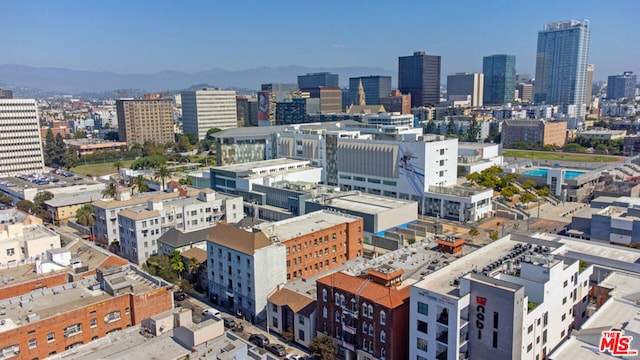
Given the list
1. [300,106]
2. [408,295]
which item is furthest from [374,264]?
[300,106]

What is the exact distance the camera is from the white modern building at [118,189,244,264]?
56.0m

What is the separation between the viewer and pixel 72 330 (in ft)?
101

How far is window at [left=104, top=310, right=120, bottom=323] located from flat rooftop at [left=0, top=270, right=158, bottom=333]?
1198 millimetres

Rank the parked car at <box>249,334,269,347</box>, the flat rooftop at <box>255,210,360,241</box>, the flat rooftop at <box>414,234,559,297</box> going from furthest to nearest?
the flat rooftop at <box>255,210,360,241</box> < the parked car at <box>249,334,269,347</box> < the flat rooftop at <box>414,234,559,297</box>

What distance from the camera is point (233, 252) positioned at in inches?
1690

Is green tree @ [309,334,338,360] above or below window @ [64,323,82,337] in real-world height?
below

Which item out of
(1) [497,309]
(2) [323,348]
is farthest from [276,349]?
(1) [497,309]

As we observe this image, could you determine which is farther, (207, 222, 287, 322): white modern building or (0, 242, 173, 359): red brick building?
(207, 222, 287, 322): white modern building

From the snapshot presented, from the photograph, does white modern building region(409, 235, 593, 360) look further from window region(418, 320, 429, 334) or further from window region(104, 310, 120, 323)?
window region(104, 310, 120, 323)

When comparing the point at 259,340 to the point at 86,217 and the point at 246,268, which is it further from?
the point at 86,217

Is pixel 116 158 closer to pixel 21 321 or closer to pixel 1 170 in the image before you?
pixel 1 170

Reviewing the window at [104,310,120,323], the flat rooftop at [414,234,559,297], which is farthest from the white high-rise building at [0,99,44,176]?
the flat rooftop at [414,234,559,297]

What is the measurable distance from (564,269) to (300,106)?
171569 millimetres

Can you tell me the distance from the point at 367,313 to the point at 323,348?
4373 mm
